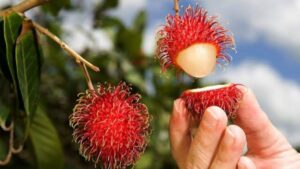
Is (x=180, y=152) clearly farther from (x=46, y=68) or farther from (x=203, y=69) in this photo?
(x=46, y=68)

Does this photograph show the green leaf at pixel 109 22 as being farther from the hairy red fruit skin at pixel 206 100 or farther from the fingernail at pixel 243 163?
the fingernail at pixel 243 163

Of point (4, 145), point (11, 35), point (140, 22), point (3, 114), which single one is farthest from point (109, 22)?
point (11, 35)

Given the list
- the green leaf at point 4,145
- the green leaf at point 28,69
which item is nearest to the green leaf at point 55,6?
the green leaf at point 4,145

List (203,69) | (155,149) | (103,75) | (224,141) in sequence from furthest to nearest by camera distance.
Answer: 1. (155,149)
2. (103,75)
3. (203,69)
4. (224,141)

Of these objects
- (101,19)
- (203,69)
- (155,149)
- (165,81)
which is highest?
(203,69)

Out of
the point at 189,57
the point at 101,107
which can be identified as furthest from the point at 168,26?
the point at 101,107

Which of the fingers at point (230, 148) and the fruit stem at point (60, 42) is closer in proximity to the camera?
the fingers at point (230, 148)

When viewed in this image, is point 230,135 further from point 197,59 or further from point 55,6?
point 55,6
